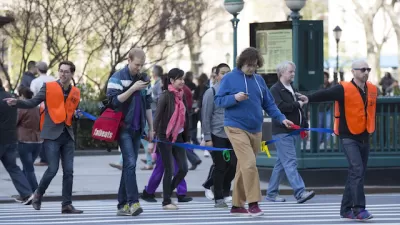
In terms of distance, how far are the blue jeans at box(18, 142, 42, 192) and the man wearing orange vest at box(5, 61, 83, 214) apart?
258 centimetres

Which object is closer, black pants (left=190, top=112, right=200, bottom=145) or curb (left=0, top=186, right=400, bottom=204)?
curb (left=0, top=186, right=400, bottom=204)

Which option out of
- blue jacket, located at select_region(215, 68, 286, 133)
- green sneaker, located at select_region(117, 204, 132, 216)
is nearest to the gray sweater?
blue jacket, located at select_region(215, 68, 286, 133)

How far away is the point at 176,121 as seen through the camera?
14609mm

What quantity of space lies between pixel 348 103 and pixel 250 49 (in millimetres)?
1351

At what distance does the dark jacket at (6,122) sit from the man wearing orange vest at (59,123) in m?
1.85

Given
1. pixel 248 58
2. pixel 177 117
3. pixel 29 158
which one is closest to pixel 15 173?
pixel 29 158

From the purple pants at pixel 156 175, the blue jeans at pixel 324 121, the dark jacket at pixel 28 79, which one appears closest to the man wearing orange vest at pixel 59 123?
the purple pants at pixel 156 175

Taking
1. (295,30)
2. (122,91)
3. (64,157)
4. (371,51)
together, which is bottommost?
(64,157)

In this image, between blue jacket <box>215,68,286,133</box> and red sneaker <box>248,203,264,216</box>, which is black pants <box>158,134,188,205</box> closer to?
blue jacket <box>215,68,286,133</box>

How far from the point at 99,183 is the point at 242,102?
597cm

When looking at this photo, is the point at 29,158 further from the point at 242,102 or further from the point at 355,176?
the point at 355,176

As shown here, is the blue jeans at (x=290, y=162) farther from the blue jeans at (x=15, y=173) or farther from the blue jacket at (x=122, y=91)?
the blue jeans at (x=15, y=173)

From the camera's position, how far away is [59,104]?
13820 millimetres

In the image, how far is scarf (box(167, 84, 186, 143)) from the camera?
571 inches
